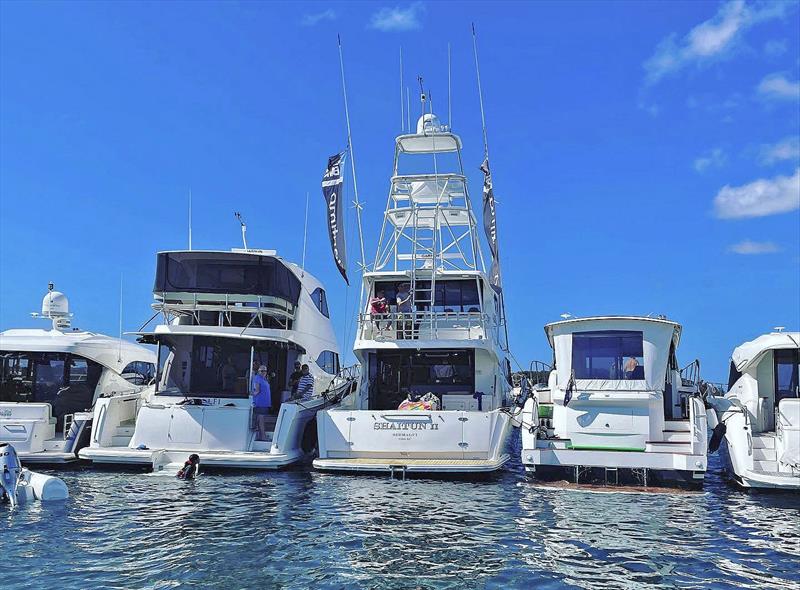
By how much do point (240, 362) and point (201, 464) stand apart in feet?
9.37

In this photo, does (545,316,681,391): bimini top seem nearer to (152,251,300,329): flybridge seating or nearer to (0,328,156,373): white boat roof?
(152,251,300,329): flybridge seating

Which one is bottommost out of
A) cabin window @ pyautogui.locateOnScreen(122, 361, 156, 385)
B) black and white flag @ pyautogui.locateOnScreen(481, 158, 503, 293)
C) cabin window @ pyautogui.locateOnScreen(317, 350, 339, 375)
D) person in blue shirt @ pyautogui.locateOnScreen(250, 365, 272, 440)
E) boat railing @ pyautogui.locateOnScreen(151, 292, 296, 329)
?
person in blue shirt @ pyautogui.locateOnScreen(250, 365, 272, 440)

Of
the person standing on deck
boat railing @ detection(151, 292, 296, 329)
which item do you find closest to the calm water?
the person standing on deck

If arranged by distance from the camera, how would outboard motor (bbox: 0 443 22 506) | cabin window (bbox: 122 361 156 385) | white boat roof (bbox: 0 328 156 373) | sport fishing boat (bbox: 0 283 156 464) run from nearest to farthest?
outboard motor (bbox: 0 443 22 506)
sport fishing boat (bbox: 0 283 156 464)
white boat roof (bbox: 0 328 156 373)
cabin window (bbox: 122 361 156 385)

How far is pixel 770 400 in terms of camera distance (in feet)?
47.9

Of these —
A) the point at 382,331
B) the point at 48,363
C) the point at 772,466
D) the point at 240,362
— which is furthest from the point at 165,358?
the point at 772,466

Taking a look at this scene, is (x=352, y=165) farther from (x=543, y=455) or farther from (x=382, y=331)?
(x=543, y=455)

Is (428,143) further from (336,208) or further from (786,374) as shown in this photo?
(786,374)

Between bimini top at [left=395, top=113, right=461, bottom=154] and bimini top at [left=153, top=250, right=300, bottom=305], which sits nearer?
Answer: bimini top at [left=153, top=250, right=300, bottom=305]

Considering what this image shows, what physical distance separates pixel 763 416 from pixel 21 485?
13799 millimetres

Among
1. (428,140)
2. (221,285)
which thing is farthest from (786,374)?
(221,285)

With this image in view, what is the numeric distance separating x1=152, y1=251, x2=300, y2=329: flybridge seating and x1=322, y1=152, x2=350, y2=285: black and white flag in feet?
5.85

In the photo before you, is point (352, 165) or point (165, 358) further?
point (352, 165)

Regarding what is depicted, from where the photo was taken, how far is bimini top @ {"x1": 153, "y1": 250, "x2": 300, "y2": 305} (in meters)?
15.7
